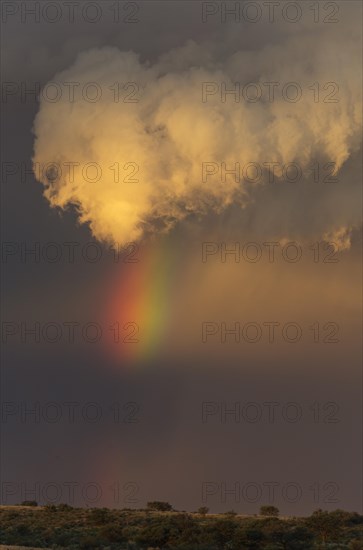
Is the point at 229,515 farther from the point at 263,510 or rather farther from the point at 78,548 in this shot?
the point at 78,548

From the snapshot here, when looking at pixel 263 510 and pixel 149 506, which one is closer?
pixel 263 510

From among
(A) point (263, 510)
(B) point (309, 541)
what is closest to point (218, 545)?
(B) point (309, 541)

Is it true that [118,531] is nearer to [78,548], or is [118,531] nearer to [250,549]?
[78,548]

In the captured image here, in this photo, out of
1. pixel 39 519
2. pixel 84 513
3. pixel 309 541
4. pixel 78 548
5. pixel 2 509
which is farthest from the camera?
pixel 2 509

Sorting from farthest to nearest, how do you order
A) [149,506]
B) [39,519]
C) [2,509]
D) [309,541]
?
[149,506], [2,509], [39,519], [309,541]

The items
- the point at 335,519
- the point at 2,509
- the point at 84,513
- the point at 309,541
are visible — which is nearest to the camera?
the point at 309,541

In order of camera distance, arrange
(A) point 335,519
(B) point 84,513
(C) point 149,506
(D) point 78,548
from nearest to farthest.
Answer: (D) point 78,548 → (A) point 335,519 → (B) point 84,513 → (C) point 149,506

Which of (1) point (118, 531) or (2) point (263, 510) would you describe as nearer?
(1) point (118, 531)

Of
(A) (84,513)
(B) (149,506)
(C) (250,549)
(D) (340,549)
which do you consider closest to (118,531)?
(C) (250,549)

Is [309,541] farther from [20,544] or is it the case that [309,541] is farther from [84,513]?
[84,513]
